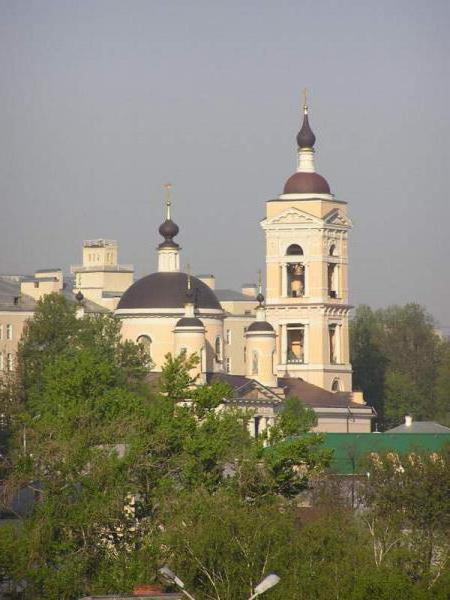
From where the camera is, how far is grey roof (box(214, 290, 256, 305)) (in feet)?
546

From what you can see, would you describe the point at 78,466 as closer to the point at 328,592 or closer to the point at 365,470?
the point at 328,592

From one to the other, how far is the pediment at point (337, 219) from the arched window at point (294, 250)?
5.89ft

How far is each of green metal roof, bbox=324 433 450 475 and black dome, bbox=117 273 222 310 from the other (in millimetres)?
11828

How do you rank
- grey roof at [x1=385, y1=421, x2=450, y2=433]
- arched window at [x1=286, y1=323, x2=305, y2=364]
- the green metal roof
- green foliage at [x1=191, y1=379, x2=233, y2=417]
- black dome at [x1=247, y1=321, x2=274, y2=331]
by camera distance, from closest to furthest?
green foliage at [x1=191, y1=379, x2=233, y2=417], the green metal roof, grey roof at [x1=385, y1=421, x2=450, y2=433], black dome at [x1=247, y1=321, x2=274, y2=331], arched window at [x1=286, y1=323, x2=305, y2=364]

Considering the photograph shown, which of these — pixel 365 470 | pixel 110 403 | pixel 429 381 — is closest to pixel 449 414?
pixel 429 381

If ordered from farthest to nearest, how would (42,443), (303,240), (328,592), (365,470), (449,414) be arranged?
(449,414), (303,240), (365,470), (42,443), (328,592)

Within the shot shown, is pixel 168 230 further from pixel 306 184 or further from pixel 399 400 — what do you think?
pixel 399 400

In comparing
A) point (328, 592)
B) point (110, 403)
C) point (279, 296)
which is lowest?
point (328, 592)

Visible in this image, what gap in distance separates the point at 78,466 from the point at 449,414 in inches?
3155

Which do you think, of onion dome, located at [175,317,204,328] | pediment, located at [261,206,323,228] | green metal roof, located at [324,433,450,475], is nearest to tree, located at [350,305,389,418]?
pediment, located at [261,206,323,228]

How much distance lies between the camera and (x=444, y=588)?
193 ft

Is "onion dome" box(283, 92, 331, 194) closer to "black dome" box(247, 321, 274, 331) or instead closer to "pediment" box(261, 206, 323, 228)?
"pediment" box(261, 206, 323, 228)

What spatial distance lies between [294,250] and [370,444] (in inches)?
952

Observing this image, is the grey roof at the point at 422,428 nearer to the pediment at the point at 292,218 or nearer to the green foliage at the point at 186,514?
the pediment at the point at 292,218
